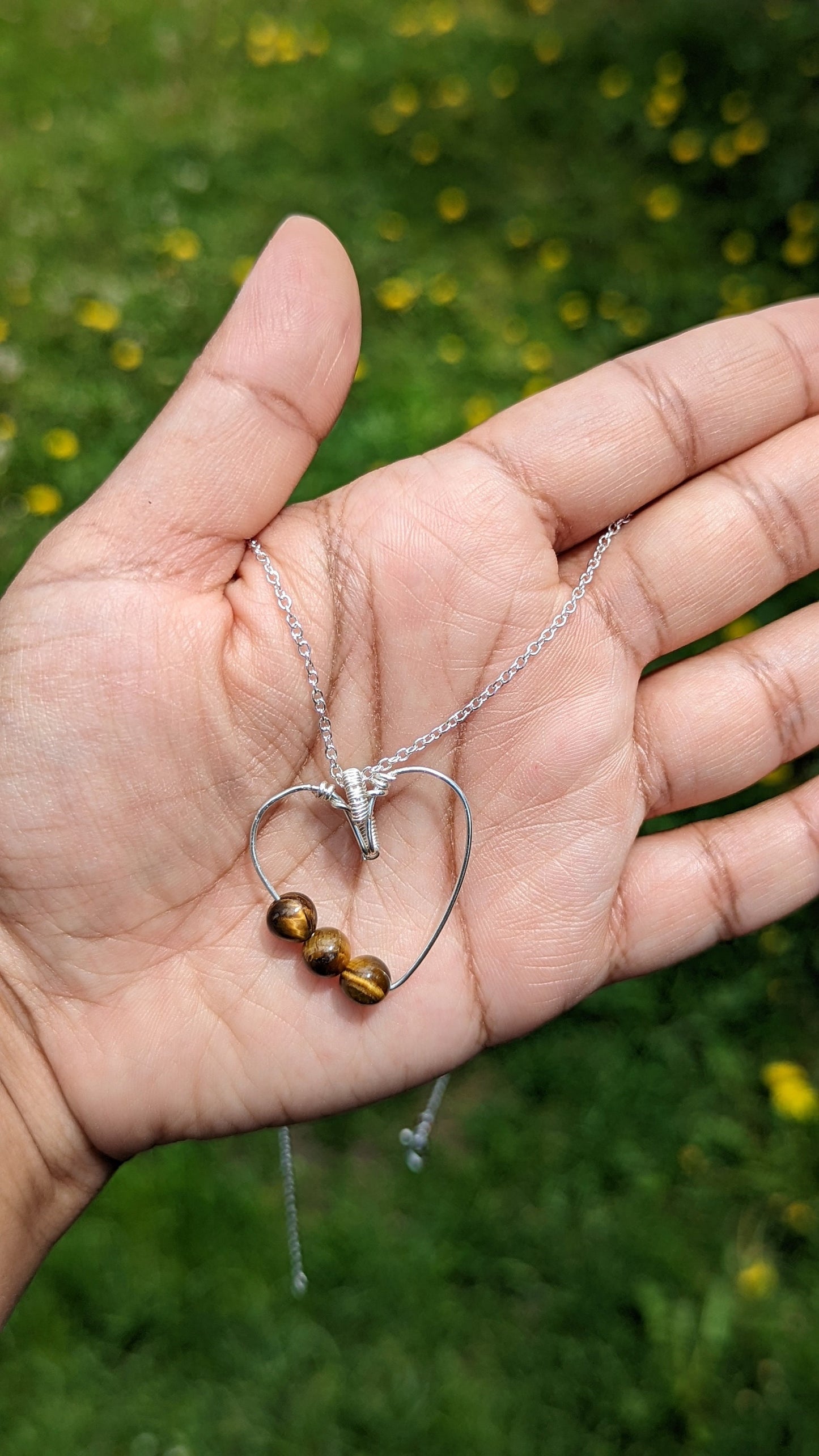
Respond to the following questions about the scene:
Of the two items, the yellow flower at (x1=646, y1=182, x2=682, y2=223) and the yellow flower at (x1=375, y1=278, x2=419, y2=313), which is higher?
the yellow flower at (x1=375, y1=278, x2=419, y2=313)

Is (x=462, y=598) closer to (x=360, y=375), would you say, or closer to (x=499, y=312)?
(x=360, y=375)

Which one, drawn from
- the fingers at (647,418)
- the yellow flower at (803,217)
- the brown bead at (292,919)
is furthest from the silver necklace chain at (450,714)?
the yellow flower at (803,217)

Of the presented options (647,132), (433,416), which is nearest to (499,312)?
(433,416)

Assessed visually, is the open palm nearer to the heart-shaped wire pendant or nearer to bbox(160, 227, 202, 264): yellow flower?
the heart-shaped wire pendant

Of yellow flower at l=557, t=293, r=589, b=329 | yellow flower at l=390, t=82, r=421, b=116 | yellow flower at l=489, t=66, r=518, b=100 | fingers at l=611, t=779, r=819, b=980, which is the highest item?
yellow flower at l=390, t=82, r=421, b=116

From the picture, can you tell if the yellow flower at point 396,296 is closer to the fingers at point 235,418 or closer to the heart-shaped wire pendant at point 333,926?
the fingers at point 235,418

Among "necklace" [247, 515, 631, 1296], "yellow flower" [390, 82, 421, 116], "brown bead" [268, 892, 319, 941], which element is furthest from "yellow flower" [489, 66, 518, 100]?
"brown bead" [268, 892, 319, 941]

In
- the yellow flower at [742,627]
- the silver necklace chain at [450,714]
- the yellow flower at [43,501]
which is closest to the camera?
the silver necklace chain at [450,714]

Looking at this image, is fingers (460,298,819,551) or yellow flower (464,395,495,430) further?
yellow flower (464,395,495,430)
